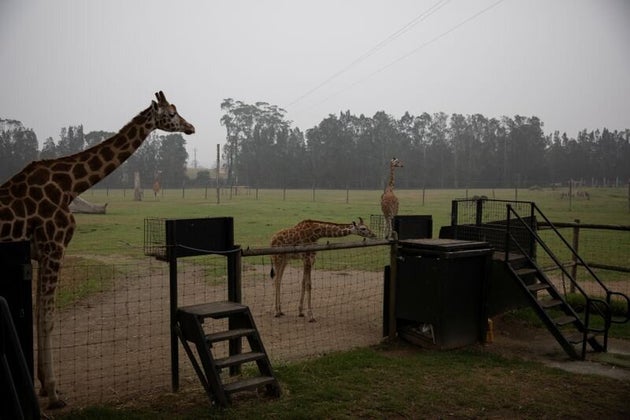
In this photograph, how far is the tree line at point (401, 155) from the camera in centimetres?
6769

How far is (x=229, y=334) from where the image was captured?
465 centimetres

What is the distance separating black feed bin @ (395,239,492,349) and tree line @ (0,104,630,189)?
196ft

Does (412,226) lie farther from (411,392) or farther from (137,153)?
(137,153)

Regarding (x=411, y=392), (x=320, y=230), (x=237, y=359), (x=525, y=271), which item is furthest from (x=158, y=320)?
(x=525, y=271)

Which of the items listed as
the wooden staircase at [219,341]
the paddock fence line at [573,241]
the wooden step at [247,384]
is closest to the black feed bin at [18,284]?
the wooden staircase at [219,341]

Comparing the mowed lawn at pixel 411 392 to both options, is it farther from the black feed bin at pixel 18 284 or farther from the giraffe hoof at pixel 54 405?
the black feed bin at pixel 18 284

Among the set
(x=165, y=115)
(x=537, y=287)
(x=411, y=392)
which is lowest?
(x=411, y=392)

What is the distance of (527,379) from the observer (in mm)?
5406

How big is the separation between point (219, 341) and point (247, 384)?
0.49m

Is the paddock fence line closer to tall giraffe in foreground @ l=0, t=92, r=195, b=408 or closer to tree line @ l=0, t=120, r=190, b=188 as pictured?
tall giraffe in foreground @ l=0, t=92, r=195, b=408

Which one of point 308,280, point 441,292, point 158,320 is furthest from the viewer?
point 308,280

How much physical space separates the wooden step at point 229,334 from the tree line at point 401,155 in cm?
6162

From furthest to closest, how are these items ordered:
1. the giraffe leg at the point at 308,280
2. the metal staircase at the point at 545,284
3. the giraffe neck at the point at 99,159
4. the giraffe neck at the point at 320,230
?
the giraffe neck at the point at 320,230, the giraffe leg at the point at 308,280, the metal staircase at the point at 545,284, the giraffe neck at the point at 99,159

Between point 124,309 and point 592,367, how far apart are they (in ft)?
22.5
